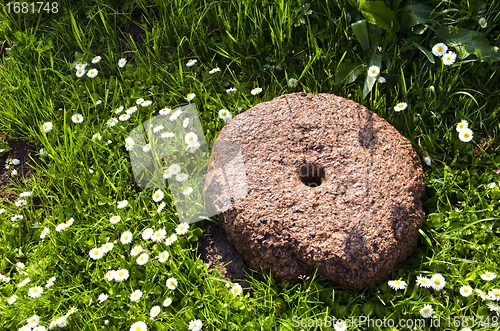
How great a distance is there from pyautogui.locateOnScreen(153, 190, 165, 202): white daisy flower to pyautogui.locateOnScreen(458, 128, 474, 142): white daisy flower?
1905 mm

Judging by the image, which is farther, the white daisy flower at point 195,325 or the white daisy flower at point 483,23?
the white daisy flower at point 483,23

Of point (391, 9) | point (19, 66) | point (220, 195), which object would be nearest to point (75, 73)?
point (19, 66)

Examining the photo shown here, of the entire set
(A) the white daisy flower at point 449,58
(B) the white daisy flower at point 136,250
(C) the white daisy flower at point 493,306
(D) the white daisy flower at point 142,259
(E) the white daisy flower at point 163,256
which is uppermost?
(A) the white daisy flower at point 449,58

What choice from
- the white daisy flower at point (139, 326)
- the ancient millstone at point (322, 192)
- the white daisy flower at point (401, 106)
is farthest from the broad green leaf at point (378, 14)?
the white daisy flower at point (139, 326)

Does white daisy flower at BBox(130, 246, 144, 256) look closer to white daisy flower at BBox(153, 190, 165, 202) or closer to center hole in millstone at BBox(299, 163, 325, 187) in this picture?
white daisy flower at BBox(153, 190, 165, 202)

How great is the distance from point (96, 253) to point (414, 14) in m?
2.59

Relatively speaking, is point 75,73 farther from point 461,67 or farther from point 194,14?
point 461,67

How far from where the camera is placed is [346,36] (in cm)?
265

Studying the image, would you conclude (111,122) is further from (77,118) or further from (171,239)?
(171,239)

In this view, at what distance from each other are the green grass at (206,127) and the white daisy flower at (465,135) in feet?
0.32

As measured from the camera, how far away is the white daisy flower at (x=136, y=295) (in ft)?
6.28

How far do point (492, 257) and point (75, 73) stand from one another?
319cm

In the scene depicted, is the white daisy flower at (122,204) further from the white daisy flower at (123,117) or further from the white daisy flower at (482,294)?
the white daisy flower at (482,294)

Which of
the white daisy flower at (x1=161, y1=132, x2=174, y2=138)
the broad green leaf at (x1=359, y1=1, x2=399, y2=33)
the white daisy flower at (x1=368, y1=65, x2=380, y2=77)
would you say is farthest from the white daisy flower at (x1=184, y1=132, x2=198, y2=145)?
the broad green leaf at (x1=359, y1=1, x2=399, y2=33)
